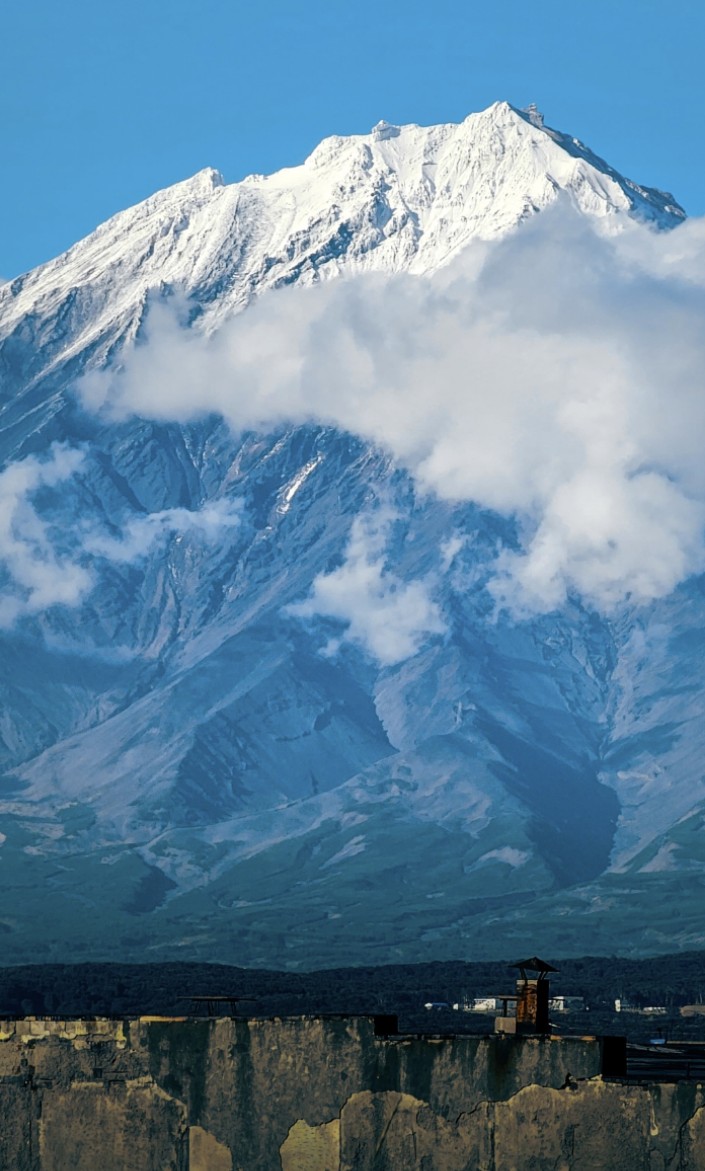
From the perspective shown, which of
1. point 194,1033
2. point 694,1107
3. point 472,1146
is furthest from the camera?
point 194,1033

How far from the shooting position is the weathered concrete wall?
39.6 meters

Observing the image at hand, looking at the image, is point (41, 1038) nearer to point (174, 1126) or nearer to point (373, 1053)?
point (174, 1126)

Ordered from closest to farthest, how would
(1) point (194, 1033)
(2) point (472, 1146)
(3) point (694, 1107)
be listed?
(3) point (694, 1107)
(2) point (472, 1146)
(1) point (194, 1033)

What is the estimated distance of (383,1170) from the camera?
42250 millimetres

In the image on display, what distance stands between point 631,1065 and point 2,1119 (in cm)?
1226

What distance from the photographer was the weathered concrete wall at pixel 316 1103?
130 ft

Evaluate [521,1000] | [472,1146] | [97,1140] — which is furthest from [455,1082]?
[97,1140]

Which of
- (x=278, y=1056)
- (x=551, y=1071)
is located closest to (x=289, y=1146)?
(x=278, y=1056)

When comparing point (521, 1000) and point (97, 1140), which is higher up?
point (521, 1000)

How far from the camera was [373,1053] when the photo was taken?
4241cm

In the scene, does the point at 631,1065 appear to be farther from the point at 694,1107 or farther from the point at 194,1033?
the point at 194,1033

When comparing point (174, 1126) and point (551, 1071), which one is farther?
point (174, 1126)

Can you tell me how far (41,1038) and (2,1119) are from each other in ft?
5.78

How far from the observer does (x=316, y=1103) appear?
141 ft
